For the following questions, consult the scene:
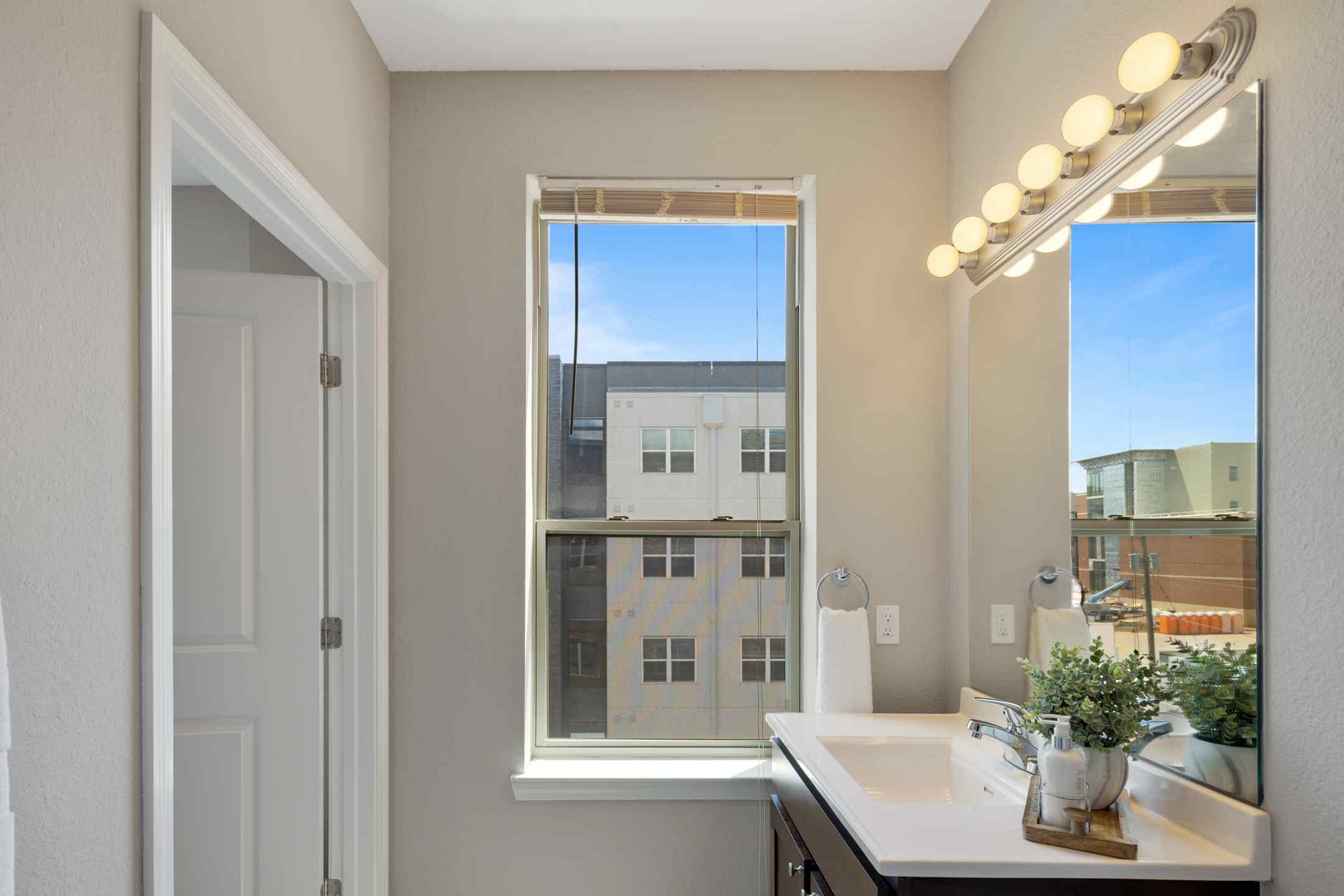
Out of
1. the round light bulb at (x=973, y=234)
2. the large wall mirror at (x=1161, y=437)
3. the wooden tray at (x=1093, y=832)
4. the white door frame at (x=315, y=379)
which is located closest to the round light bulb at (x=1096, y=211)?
the large wall mirror at (x=1161, y=437)

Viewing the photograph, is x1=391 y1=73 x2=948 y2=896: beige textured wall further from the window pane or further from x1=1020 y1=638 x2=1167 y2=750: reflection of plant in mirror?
x1=1020 y1=638 x2=1167 y2=750: reflection of plant in mirror

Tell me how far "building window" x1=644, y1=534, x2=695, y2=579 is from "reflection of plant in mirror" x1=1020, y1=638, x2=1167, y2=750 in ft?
4.36

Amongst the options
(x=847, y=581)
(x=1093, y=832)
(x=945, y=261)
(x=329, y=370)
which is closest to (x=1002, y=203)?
(x=945, y=261)

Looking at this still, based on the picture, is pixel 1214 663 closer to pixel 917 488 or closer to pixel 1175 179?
pixel 1175 179

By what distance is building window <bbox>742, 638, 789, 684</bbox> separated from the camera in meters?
2.63

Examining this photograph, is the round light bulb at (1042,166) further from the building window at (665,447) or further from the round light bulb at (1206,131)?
the building window at (665,447)

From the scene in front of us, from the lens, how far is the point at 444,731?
2480 mm

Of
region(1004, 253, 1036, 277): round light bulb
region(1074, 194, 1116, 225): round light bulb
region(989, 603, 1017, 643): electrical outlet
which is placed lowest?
region(989, 603, 1017, 643): electrical outlet

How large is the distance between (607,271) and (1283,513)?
1.93 m

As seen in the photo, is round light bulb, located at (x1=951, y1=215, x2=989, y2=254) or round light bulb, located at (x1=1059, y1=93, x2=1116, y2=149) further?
round light bulb, located at (x1=951, y1=215, x2=989, y2=254)

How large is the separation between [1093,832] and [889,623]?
1.13 meters

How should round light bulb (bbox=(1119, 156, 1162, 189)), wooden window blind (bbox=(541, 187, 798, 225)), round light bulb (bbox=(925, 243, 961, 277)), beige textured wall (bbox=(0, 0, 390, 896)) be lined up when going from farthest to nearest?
wooden window blind (bbox=(541, 187, 798, 225)) → round light bulb (bbox=(925, 243, 961, 277)) → round light bulb (bbox=(1119, 156, 1162, 189)) → beige textured wall (bbox=(0, 0, 390, 896))

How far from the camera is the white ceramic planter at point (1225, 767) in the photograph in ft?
4.15

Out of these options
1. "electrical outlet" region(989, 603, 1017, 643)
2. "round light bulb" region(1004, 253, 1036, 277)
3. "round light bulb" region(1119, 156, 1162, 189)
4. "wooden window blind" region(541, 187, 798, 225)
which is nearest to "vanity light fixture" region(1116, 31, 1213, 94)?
"round light bulb" region(1119, 156, 1162, 189)
